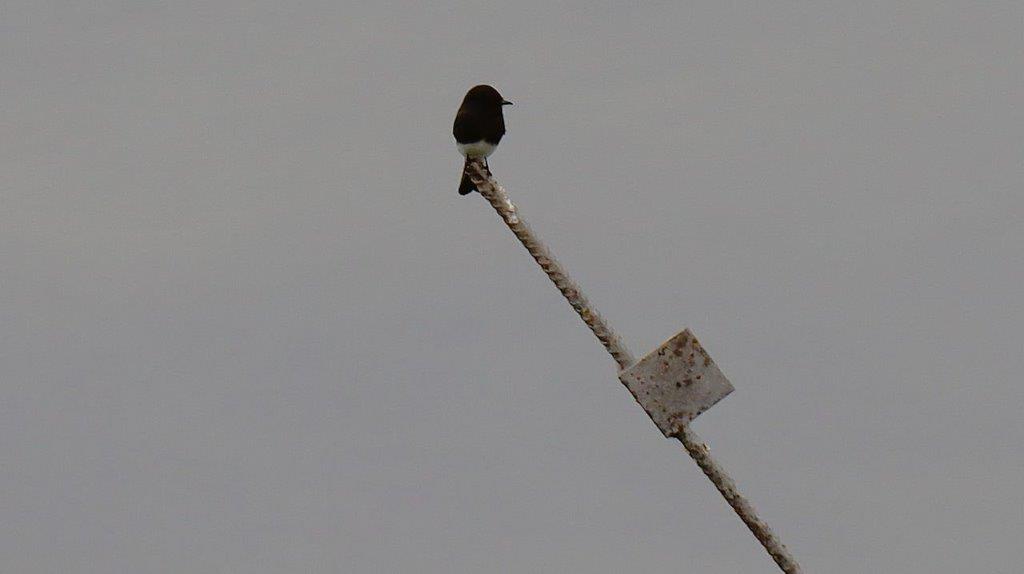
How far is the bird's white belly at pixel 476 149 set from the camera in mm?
14508

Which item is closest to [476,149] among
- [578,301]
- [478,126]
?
[478,126]

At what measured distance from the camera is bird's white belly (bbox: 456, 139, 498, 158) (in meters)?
14.5

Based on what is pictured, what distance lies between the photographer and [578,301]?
47.1 feet

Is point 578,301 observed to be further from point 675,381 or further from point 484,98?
point 484,98

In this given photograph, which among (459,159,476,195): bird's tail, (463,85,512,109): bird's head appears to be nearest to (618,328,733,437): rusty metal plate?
(459,159,476,195): bird's tail

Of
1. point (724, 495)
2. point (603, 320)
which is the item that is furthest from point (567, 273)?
point (724, 495)

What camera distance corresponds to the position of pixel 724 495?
48.1 feet

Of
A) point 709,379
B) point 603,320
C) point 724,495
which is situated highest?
point 603,320

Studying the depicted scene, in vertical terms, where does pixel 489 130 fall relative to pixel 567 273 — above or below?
above

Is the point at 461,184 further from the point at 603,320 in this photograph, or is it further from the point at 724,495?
the point at 724,495

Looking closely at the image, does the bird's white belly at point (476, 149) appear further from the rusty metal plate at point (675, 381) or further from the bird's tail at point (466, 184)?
the rusty metal plate at point (675, 381)

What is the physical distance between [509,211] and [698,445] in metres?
3.09

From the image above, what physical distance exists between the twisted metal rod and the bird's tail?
0.04m

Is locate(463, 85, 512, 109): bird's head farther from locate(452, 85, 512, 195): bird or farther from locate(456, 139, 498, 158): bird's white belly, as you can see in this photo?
locate(456, 139, 498, 158): bird's white belly
